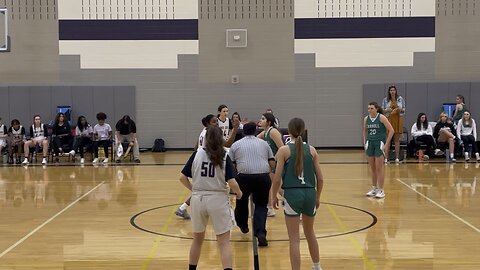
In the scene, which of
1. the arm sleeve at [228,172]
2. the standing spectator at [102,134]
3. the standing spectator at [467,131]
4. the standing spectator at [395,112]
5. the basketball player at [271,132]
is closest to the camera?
the arm sleeve at [228,172]

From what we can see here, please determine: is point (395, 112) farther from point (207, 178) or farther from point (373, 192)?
point (207, 178)

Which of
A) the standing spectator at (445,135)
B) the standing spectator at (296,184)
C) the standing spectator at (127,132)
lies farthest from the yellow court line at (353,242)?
the standing spectator at (127,132)

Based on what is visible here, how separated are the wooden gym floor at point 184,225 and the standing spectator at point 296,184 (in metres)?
0.80

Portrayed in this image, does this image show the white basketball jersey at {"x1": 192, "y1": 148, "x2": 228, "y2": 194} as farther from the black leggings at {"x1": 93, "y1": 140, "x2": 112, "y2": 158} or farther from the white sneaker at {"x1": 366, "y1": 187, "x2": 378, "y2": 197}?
the black leggings at {"x1": 93, "y1": 140, "x2": 112, "y2": 158}

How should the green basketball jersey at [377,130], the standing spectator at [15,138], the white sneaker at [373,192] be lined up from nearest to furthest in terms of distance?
the green basketball jersey at [377,130]
the white sneaker at [373,192]
the standing spectator at [15,138]

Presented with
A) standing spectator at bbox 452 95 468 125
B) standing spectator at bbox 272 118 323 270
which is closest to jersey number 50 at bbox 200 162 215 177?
standing spectator at bbox 272 118 323 270

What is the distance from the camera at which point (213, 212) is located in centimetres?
559

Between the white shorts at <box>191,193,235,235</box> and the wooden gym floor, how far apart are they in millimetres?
989

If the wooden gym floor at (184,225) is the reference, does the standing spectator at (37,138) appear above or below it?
above

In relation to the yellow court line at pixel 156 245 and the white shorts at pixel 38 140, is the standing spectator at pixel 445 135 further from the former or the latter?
the white shorts at pixel 38 140

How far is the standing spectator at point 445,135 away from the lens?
645 inches

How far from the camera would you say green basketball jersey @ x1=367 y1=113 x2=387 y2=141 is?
1037 centimetres

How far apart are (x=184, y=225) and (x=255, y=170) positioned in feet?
5.99

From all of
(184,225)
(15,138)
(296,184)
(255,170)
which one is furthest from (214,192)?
(15,138)
